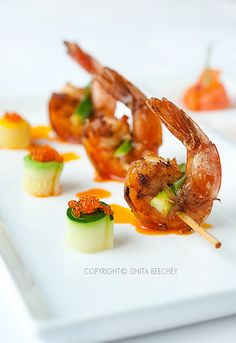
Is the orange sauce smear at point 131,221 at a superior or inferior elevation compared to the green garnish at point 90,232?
inferior

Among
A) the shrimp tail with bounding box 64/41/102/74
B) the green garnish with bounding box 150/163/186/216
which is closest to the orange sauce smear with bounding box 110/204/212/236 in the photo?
the green garnish with bounding box 150/163/186/216

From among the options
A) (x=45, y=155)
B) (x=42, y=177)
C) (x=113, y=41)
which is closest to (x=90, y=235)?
(x=42, y=177)

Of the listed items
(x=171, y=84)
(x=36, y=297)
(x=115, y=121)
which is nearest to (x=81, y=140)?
(x=115, y=121)

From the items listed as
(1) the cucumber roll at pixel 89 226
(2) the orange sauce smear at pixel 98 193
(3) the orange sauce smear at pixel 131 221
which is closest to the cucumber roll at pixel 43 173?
(2) the orange sauce smear at pixel 98 193

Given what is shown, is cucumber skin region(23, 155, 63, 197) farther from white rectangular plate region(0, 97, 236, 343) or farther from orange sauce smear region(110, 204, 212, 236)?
orange sauce smear region(110, 204, 212, 236)

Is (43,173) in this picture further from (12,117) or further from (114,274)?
(114,274)

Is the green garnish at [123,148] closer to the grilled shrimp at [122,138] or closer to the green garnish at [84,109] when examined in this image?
the grilled shrimp at [122,138]

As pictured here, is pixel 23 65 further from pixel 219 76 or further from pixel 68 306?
pixel 68 306
